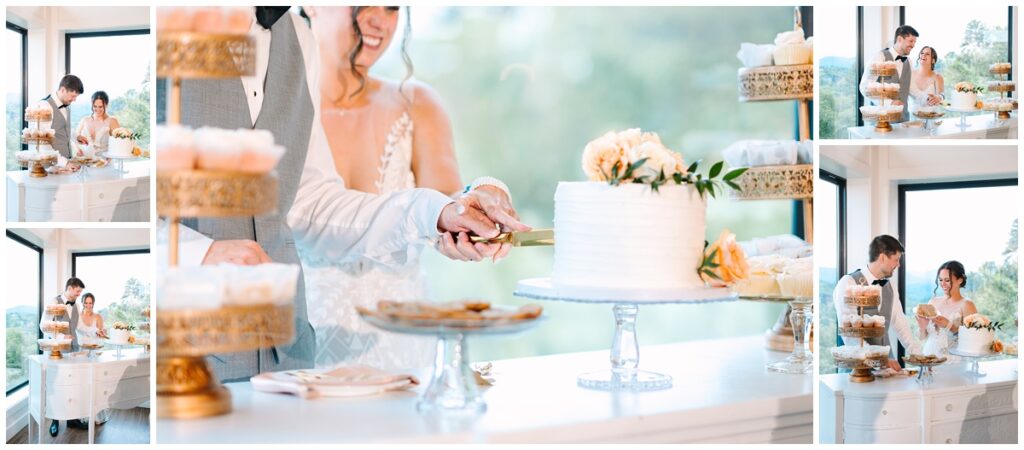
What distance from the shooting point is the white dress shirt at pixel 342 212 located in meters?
2.56

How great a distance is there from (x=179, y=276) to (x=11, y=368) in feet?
2.48

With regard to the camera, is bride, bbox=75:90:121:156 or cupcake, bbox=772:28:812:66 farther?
cupcake, bbox=772:28:812:66

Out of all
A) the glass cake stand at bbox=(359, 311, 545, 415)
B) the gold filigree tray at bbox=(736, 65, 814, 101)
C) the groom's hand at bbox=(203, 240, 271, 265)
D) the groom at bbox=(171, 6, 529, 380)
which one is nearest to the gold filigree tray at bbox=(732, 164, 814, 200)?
the gold filigree tray at bbox=(736, 65, 814, 101)

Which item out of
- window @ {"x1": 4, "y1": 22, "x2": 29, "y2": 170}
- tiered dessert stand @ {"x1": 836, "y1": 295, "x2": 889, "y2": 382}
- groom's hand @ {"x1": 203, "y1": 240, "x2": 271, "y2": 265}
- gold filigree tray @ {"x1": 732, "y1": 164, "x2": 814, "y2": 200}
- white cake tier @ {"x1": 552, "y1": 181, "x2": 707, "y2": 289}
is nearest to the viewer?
groom's hand @ {"x1": 203, "y1": 240, "x2": 271, "y2": 265}

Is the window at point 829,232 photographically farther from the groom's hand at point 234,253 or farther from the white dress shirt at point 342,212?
the groom's hand at point 234,253

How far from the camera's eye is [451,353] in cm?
173

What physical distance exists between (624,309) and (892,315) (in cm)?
62

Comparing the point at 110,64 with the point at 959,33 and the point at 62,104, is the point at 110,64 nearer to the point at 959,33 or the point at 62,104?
the point at 62,104

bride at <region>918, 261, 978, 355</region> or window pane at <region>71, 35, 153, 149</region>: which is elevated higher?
window pane at <region>71, 35, 153, 149</region>

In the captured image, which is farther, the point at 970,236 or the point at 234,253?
the point at 970,236

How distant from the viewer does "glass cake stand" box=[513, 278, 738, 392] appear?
73.5 inches

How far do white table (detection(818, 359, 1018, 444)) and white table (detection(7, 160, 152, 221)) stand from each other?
5.12ft

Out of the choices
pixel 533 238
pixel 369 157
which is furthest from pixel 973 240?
pixel 369 157

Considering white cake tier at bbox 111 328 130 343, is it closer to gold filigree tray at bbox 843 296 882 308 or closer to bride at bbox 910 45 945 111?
gold filigree tray at bbox 843 296 882 308
